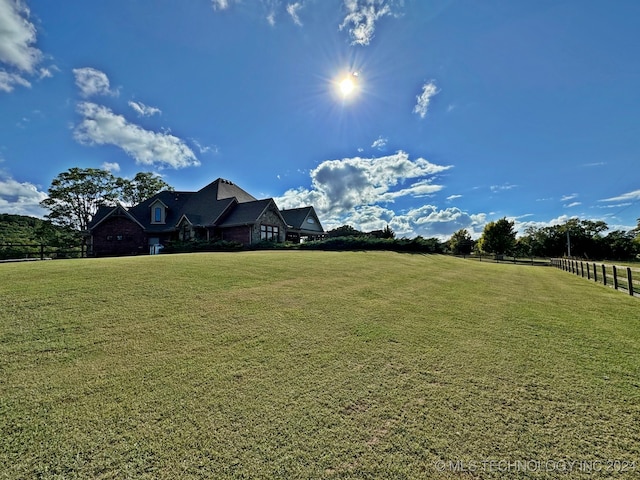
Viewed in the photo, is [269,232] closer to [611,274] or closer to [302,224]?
[302,224]

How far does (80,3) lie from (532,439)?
16408 millimetres

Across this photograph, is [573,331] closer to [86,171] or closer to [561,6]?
[561,6]

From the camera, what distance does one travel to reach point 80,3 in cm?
988

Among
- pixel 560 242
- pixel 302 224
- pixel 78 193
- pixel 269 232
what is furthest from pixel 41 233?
pixel 560 242

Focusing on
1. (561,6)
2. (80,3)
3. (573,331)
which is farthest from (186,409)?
(561,6)

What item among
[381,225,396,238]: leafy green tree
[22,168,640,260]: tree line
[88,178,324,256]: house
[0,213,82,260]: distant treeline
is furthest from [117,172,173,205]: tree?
[381,225,396,238]: leafy green tree

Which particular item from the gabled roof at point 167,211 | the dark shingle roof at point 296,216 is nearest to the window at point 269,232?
the dark shingle roof at point 296,216

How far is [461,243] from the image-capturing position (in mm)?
54000

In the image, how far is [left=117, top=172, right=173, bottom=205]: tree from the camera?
41969mm

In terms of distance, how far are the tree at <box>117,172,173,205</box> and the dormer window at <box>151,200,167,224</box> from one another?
17.5 m

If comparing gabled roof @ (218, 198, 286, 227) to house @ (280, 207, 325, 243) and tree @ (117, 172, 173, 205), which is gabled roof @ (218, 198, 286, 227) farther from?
tree @ (117, 172, 173, 205)

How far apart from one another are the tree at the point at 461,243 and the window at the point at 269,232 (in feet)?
116

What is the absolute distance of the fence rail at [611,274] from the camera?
30.8 feet

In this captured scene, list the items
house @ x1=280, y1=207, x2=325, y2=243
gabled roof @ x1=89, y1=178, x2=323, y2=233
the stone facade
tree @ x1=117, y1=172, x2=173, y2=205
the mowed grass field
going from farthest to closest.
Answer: tree @ x1=117, y1=172, x2=173, y2=205 < house @ x1=280, y1=207, x2=325, y2=243 < gabled roof @ x1=89, y1=178, x2=323, y2=233 < the stone facade < the mowed grass field
